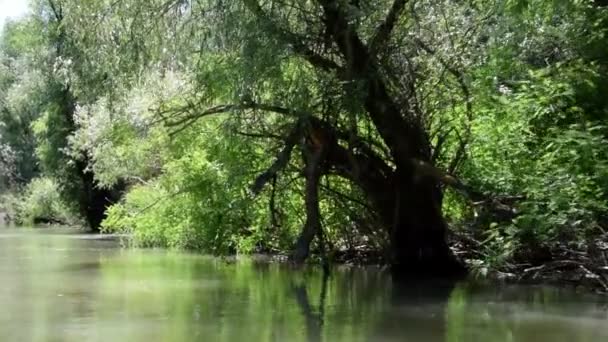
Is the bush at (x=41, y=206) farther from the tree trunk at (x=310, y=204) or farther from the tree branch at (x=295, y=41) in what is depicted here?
the tree branch at (x=295, y=41)

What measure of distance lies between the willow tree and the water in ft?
4.73

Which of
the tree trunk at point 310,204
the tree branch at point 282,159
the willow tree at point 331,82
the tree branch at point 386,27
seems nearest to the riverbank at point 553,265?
the willow tree at point 331,82

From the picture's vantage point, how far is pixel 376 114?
15992 mm

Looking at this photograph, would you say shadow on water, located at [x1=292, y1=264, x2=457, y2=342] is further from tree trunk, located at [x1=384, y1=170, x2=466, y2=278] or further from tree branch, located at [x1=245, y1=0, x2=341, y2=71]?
tree branch, located at [x1=245, y1=0, x2=341, y2=71]

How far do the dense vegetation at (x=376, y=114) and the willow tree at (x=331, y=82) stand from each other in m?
0.03

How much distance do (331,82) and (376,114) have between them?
1.51 m

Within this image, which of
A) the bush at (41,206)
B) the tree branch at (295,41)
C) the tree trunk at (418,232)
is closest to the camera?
the tree branch at (295,41)

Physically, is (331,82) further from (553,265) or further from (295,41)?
(553,265)

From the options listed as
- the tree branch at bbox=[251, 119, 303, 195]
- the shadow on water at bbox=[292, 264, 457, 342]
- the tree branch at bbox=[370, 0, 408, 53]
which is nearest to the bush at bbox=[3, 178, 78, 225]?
the tree branch at bbox=[251, 119, 303, 195]

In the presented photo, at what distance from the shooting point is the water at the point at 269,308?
10492mm

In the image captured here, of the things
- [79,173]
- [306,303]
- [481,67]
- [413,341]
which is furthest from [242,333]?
[79,173]

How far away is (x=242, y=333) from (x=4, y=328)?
2941 millimetres

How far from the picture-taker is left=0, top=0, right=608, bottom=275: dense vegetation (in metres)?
14.0

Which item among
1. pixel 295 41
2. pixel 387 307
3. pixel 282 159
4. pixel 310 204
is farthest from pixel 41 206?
pixel 387 307
